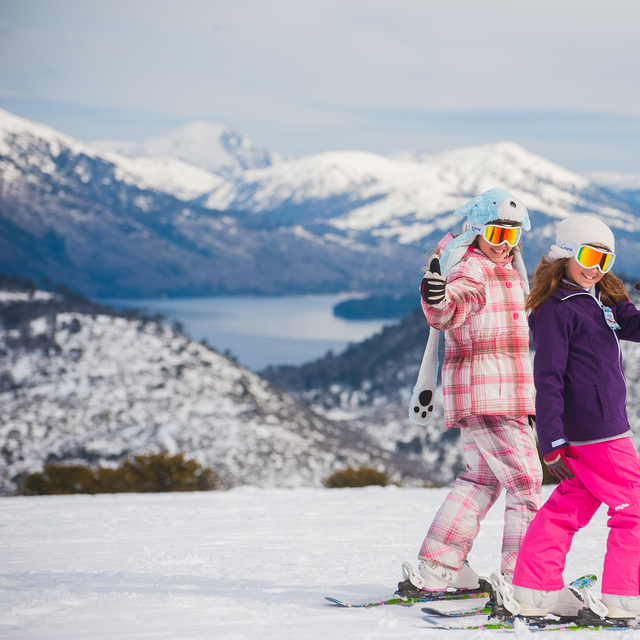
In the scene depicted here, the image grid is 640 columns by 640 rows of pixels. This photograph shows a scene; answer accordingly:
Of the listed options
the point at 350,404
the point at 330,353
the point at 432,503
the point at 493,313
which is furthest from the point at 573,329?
the point at 330,353

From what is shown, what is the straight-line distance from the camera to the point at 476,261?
11.2ft

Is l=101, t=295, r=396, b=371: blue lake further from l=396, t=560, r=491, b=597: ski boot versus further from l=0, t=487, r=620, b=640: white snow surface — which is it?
l=396, t=560, r=491, b=597: ski boot

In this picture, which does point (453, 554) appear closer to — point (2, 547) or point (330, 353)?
point (2, 547)

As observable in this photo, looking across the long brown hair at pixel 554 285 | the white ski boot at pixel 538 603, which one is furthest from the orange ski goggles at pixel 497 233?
the white ski boot at pixel 538 603

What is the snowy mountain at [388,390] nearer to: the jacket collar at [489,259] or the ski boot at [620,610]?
the jacket collar at [489,259]

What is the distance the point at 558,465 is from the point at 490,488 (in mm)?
601

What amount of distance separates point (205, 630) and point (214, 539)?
7.43 feet

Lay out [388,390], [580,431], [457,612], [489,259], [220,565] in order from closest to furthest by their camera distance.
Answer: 1. [580,431]
2. [457,612]
3. [489,259]
4. [220,565]
5. [388,390]

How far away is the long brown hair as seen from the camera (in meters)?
3.08

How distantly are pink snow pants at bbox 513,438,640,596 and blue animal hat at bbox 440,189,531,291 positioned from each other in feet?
Answer: 2.91

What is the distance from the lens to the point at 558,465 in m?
2.87

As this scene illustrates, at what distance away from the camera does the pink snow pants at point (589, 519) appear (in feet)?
9.73

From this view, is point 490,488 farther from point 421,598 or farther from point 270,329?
point 270,329

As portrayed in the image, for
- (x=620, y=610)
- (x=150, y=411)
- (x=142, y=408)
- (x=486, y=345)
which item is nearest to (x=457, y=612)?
(x=620, y=610)
